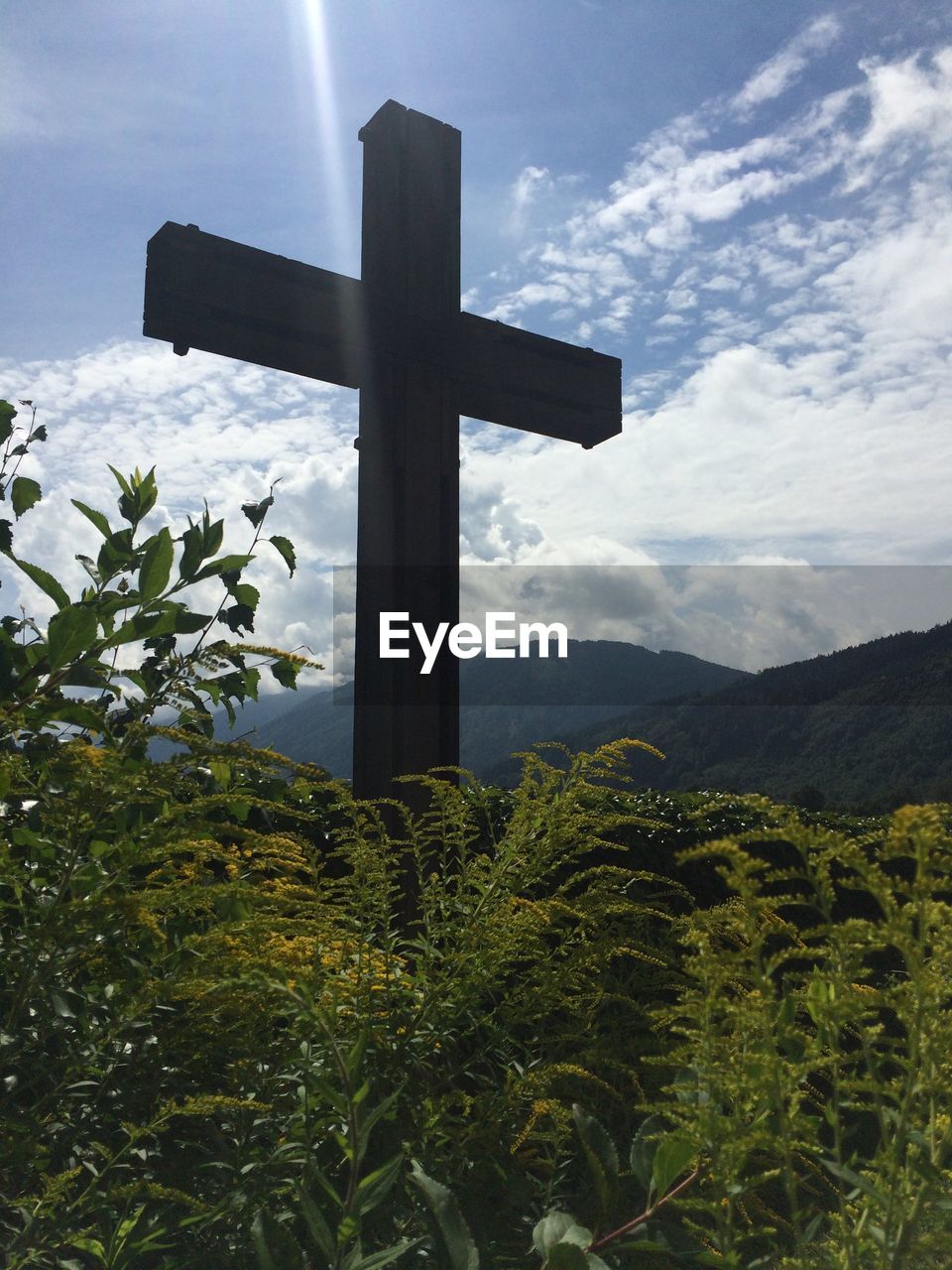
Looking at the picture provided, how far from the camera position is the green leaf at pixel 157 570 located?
61.2 inches

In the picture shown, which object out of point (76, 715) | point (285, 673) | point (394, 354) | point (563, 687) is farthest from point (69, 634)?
point (563, 687)

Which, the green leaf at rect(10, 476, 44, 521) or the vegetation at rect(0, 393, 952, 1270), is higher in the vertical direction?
the green leaf at rect(10, 476, 44, 521)

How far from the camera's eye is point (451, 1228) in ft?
2.94

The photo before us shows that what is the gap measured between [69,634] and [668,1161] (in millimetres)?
1020

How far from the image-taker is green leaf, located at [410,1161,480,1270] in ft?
2.93

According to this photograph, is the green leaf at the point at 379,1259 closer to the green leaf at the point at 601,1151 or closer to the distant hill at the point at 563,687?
the green leaf at the point at 601,1151

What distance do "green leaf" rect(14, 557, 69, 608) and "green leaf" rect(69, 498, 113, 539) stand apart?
0.12m

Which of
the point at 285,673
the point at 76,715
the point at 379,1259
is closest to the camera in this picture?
the point at 379,1259

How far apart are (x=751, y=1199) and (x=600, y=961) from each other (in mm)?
368

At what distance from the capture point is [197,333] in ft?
11.0

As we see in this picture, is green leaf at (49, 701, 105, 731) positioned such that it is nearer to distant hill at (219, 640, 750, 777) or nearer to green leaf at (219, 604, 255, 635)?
green leaf at (219, 604, 255, 635)

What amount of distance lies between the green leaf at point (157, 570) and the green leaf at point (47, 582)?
158 mm

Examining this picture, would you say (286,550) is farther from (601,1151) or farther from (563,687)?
(563,687)

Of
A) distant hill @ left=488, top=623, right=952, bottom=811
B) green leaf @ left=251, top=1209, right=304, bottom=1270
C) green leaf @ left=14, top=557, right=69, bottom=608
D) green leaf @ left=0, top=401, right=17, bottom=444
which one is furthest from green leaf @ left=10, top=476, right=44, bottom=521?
distant hill @ left=488, top=623, right=952, bottom=811
